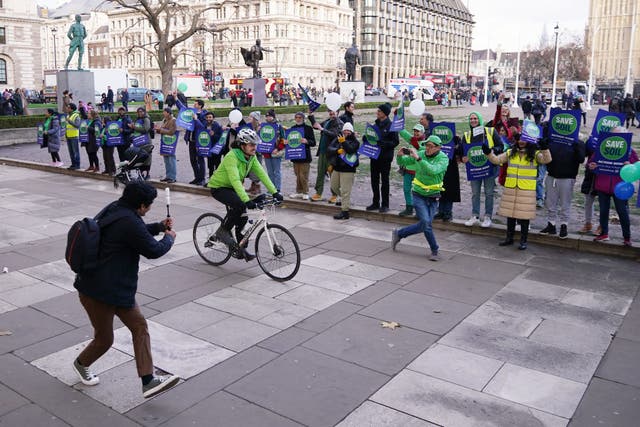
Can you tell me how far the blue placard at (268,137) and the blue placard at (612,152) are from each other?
20.6ft

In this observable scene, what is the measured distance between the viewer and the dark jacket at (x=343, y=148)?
1084 cm

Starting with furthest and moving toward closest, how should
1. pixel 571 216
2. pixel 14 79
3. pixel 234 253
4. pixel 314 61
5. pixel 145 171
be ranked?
pixel 314 61 < pixel 14 79 < pixel 145 171 < pixel 571 216 < pixel 234 253

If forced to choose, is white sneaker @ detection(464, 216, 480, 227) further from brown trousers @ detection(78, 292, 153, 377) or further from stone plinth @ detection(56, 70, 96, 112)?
stone plinth @ detection(56, 70, 96, 112)

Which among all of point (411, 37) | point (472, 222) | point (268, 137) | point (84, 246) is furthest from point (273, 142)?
point (411, 37)

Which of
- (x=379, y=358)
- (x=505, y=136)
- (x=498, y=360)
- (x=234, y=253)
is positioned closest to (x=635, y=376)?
(x=498, y=360)

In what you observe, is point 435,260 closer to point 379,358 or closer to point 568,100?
point 379,358

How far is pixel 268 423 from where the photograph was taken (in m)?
4.50

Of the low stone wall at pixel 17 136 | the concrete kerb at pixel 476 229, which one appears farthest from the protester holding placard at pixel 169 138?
the low stone wall at pixel 17 136

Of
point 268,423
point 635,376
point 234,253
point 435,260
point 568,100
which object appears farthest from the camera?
point 568,100

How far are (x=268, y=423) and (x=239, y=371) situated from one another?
35.8 inches

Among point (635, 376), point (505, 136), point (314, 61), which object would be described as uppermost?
point (314, 61)

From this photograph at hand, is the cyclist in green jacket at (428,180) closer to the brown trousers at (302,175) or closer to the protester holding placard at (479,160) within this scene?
the protester holding placard at (479,160)

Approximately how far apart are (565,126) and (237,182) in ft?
16.8

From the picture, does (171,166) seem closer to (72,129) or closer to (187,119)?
(187,119)
